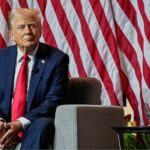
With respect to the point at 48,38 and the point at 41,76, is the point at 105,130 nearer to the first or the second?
the point at 41,76

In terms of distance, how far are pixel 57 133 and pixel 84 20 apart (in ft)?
4.60

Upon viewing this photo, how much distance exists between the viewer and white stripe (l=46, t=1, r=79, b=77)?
3.68 meters

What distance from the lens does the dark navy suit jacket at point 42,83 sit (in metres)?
2.71

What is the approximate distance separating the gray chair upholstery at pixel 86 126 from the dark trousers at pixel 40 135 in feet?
0.13

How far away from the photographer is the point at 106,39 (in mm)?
3666

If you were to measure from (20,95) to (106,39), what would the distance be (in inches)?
43.8

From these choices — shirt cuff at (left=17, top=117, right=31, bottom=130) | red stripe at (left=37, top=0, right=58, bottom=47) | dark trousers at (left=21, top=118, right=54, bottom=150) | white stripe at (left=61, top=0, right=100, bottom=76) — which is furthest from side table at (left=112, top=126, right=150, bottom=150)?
red stripe at (left=37, top=0, right=58, bottom=47)

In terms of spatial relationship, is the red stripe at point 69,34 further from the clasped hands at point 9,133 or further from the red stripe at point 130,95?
the clasped hands at point 9,133

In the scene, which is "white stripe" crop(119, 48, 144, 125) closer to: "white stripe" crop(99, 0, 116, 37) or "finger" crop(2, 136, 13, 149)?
"white stripe" crop(99, 0, 116, 37)

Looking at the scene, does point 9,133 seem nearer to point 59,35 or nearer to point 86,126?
point 86,126

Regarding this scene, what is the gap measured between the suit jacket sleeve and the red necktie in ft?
0.19

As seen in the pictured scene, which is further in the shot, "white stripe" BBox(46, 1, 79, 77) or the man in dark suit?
"white stripe" BBox(46, 1, 79, 77)

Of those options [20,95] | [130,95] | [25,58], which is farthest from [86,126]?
[130,95]

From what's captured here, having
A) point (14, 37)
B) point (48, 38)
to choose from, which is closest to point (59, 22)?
point (48, 38)
